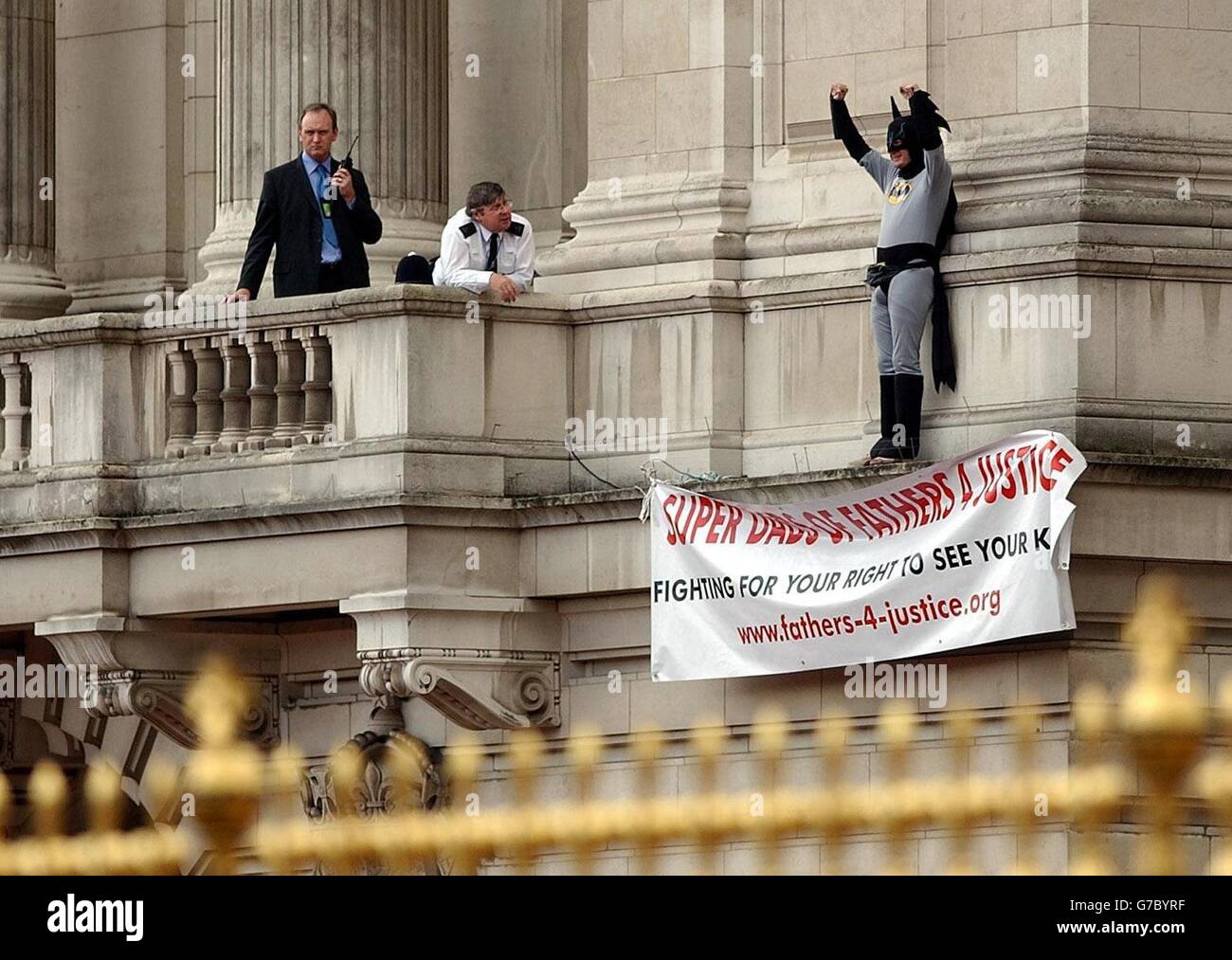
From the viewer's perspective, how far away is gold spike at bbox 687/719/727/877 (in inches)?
1287

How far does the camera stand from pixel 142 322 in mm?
36750

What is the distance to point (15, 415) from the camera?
123 feet

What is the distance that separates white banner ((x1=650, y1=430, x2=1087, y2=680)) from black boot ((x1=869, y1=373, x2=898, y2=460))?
0.29 metres

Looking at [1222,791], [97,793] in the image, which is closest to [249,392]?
[97,793]

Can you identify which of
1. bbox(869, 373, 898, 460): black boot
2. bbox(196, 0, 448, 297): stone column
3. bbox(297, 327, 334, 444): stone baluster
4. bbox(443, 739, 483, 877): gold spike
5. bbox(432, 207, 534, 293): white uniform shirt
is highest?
bbox(196, 0, 448, 297): stone column

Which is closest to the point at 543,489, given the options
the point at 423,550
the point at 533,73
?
the point at 423,550

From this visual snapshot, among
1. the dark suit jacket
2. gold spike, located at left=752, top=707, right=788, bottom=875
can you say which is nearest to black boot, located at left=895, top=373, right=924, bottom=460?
gold spike, located at left=752, top=707, right=788, bottom=875

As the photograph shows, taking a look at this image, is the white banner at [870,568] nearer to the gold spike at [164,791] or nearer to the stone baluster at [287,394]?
the stone baluster at [287,394]

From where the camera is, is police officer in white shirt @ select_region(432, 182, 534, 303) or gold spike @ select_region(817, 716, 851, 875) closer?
gold spike @ select_region(817, 716, 851, 875)

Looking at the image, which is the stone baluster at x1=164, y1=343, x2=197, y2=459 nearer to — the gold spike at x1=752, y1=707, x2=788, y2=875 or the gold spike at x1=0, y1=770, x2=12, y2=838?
the gold spike at x1=0, y1=770, x2=12, y2=838

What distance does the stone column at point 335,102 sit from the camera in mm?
38438

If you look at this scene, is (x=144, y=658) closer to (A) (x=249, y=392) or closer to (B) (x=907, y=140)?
(A) (x=249, y=392)

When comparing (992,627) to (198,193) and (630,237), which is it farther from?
(198,193)

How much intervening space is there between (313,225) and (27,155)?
271 inches
